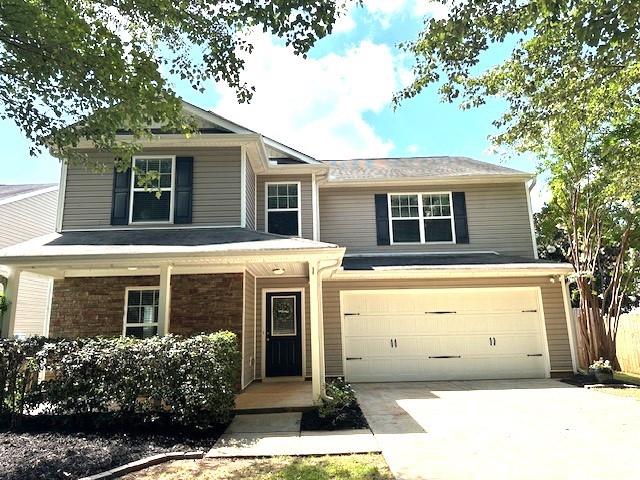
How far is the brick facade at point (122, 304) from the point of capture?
8.82m

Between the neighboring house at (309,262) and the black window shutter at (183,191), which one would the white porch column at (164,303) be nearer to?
the neighboring house at (309,262)

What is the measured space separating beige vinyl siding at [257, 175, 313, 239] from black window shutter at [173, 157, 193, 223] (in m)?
2.17

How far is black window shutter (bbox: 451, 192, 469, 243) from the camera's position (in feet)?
38.2

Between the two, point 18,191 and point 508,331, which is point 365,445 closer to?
point 508,331

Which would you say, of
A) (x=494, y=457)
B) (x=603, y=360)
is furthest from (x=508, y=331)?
(x=494, y=457)

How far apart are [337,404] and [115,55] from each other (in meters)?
6.27

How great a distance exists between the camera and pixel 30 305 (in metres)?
13.8

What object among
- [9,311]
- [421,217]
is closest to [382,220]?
[421,217]

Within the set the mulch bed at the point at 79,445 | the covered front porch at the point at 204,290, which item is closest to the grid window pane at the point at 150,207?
the covered front porch at the point at 204,290

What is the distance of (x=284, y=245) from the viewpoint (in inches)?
287

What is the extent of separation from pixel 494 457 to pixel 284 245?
171 inches

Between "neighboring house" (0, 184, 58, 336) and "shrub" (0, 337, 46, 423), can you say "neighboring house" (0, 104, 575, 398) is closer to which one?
"shrub" (0, 337, 46, 423)

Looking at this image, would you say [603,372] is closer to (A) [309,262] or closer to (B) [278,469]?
(A) [309,262]

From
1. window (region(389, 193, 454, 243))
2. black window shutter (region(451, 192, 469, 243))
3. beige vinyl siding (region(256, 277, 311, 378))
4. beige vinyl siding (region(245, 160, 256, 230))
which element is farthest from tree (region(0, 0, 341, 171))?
black window shutter (region(451, 192, 469, 243))
